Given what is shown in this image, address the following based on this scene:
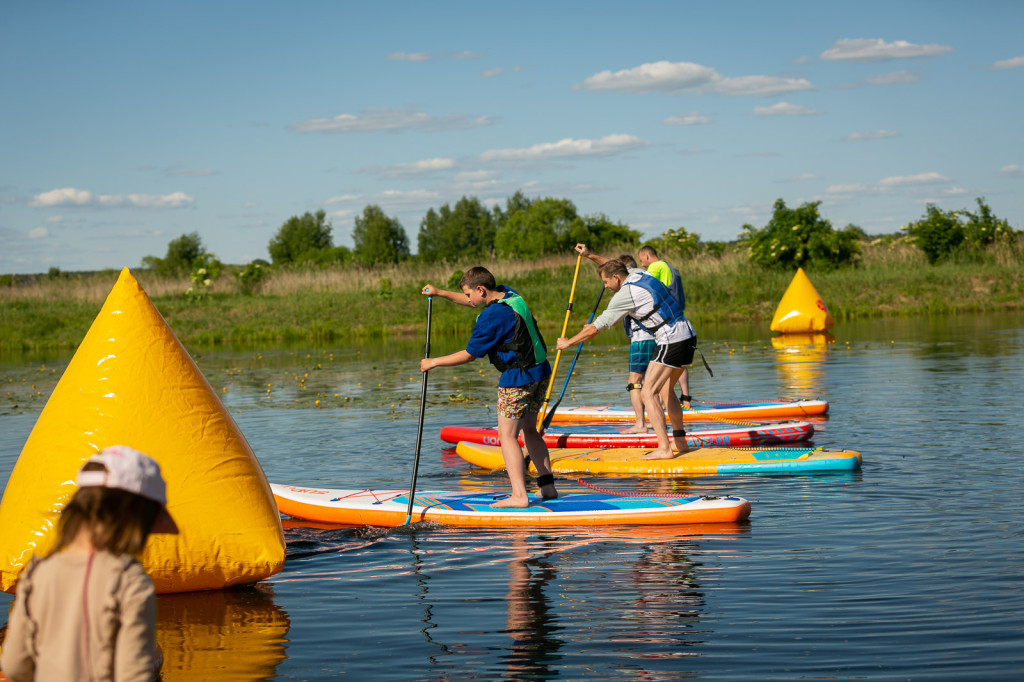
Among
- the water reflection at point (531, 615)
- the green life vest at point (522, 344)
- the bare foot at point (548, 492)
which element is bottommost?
the water reflection at point (531, 615)

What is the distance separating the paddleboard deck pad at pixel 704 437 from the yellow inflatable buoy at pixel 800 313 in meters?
15.0

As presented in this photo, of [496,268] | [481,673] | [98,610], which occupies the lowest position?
[481,673]

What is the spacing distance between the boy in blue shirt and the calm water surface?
614 mm

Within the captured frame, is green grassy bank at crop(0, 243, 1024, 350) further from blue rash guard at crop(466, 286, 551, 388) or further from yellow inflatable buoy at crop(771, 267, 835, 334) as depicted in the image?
blue rash guard at crop(466, 286, 551, 388)

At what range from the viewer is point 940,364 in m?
17.0

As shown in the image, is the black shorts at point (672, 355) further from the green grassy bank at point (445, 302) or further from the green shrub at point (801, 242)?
the green shrub at point (801, 242)

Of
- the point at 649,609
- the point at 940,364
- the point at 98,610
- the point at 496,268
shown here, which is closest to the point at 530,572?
the point at 649,609

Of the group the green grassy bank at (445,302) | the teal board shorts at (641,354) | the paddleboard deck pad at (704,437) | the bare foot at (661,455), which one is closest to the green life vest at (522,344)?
the bare foot at (661,455)

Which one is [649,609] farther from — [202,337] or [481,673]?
[202,337]

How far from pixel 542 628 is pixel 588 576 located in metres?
0.93

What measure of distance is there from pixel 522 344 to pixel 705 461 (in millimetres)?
2887

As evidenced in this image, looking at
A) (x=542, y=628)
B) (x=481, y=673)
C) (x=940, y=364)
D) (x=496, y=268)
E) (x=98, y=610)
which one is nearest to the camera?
(x=98, y=610)

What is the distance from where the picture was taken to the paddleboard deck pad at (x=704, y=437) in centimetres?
1045

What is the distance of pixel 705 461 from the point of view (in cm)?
931
